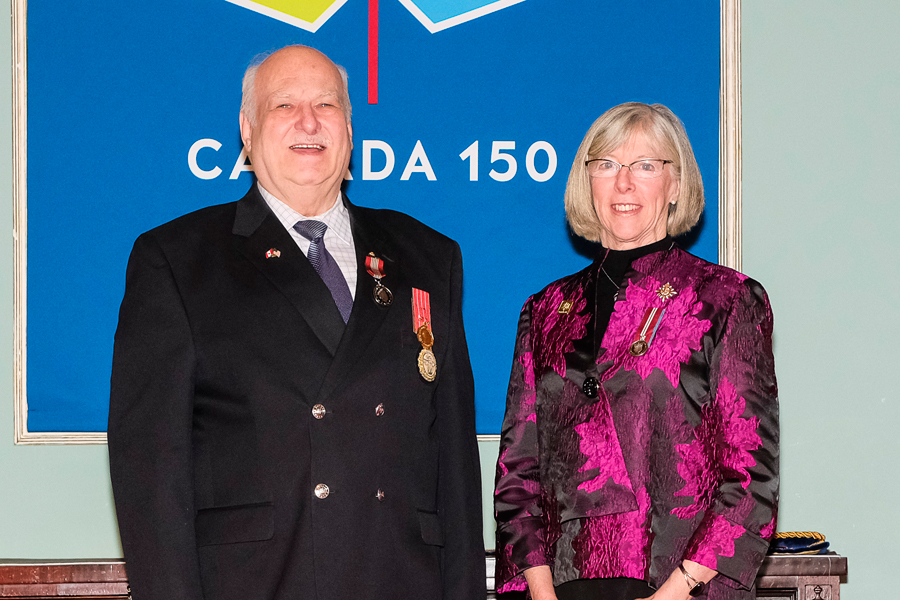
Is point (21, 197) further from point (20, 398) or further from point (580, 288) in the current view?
point (580, 288)

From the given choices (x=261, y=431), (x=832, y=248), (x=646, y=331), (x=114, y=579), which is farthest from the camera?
(x=832, y=248)

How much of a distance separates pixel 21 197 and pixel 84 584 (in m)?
1.14

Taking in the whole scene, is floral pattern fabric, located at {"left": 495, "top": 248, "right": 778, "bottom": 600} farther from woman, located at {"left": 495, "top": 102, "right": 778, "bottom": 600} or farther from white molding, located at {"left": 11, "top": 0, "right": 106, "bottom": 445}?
white molding, located at {"left": 11, "top": 0, "right": 106, "bottom": 445}

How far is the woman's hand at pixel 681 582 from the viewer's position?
1693mm

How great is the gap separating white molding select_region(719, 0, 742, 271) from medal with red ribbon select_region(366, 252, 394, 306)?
1.41 meters

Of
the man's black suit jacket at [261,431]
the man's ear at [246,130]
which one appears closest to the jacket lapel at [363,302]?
the man's black suit jacket at [261,431]

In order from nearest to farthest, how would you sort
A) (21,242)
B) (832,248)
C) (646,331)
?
1. (646,331)
2. (21,242)
3. (832,248)

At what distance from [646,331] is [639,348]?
0.04m

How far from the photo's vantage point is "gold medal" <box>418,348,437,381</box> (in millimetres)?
1798

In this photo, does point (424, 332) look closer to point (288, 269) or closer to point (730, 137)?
point (288, 269)

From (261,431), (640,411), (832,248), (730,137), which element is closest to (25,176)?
(261,431)

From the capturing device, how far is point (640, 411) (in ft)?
5.92

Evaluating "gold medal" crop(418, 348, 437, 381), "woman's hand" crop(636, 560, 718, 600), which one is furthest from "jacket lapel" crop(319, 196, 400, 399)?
"woman's hand" crop(636, 560, 718, 600)

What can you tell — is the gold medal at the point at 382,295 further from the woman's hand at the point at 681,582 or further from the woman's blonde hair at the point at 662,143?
the woman's hand at the point at 681,582
